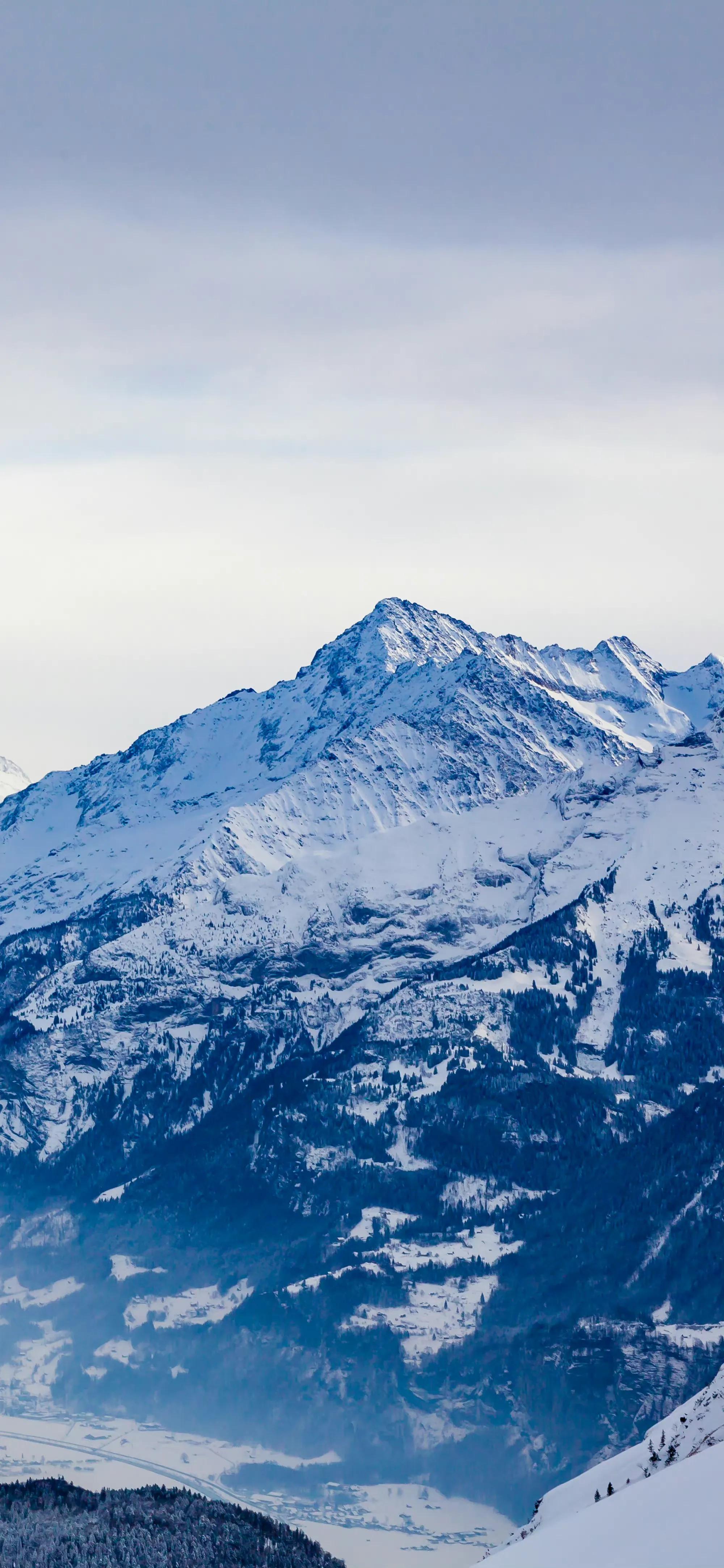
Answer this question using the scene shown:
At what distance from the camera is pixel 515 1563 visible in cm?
9025

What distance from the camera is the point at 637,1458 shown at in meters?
139

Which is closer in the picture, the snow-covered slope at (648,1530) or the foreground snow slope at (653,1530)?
the foreground snow slope at (653,1530)

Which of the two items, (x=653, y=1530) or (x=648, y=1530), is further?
(x=648, y=1530)

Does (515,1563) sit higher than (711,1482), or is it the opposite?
(711,1482)

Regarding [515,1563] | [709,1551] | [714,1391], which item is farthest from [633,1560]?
[714,1391]

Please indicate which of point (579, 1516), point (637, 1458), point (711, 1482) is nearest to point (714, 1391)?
point (637, 1458)

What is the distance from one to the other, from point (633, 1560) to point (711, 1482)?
21.8ft

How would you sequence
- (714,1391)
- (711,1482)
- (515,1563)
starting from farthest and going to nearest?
(714,1391)
(515,1563)
(711,1482)

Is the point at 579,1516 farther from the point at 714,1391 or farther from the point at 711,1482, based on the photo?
the point at 714,1391

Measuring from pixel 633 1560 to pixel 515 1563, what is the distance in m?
16.5

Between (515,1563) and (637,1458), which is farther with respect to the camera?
(637,1458)

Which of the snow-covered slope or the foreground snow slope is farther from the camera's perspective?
the snow-covered slope

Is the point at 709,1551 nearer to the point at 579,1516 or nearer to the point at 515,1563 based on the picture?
the point at 515,1563

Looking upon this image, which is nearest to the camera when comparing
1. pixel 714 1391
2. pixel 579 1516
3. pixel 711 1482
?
pixel 711 1482
